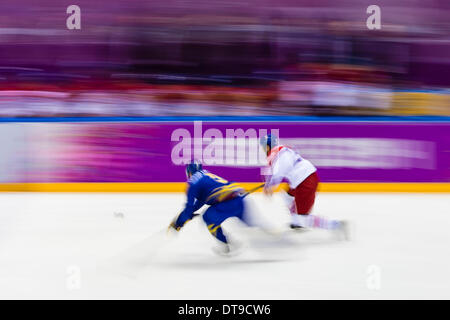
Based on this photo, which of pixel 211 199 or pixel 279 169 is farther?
pixel 279 169

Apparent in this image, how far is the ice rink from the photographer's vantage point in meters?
3.93

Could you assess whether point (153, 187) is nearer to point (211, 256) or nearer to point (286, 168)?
point (286, 168)

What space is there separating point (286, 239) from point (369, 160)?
3.12 m

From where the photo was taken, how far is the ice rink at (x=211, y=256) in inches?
155

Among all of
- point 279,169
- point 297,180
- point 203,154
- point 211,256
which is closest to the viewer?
point 211,256

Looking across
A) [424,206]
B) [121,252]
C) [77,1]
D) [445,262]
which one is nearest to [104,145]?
[77,1]

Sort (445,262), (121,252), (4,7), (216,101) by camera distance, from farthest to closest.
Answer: (4,7), (216,101), (121,252), (445,262)

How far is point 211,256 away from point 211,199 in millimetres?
525

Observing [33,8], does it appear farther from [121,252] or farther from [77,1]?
[121,252]

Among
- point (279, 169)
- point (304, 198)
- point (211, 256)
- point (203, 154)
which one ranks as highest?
point (279, 169)

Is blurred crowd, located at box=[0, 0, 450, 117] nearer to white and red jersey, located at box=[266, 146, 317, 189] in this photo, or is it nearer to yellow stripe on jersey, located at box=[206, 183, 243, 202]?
white and red jersey, located at box=[266, 146, 317, 189]

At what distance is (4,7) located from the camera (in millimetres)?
9445

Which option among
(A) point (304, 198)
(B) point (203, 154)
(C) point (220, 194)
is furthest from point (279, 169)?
(B) point (203, 154)

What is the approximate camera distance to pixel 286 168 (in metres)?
5.30
